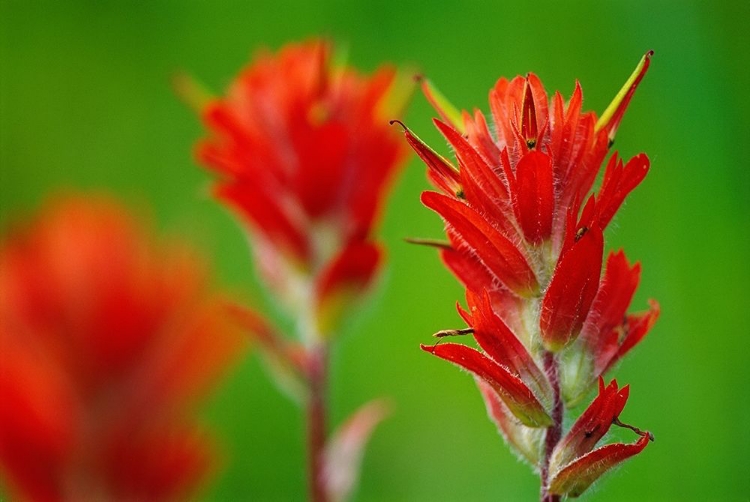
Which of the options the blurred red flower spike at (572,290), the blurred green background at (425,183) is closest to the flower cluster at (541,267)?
the blurred red flower spike at (572,290)

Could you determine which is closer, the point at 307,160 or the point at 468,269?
the point at 468,269

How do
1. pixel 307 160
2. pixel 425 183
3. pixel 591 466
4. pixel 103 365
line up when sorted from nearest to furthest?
pixel 591 466
pixel 307 160
pixel 103 365
pixel 425 183

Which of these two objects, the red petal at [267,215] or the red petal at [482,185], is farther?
the red petal at [267,215]

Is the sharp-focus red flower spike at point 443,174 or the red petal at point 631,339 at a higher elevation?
the sharp-focus red flower spike at point 443,174

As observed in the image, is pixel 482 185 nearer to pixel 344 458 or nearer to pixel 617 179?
pixel 617 179

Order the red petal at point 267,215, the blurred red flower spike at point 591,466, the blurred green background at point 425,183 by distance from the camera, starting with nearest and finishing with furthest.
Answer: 1. the blurred red flower spike at point 591,466
2. the red petal at point 267,215
3. the blurred green background at point 425,183

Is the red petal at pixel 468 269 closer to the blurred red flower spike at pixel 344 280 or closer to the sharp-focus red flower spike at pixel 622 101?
the sharp-focus red flower spike at pixel 622 101

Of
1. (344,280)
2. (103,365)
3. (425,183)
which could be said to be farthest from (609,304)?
(425,183)
